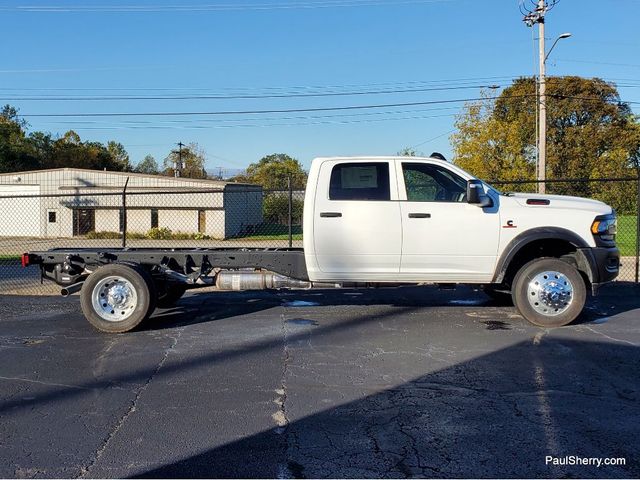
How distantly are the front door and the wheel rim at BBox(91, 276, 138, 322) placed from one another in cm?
362

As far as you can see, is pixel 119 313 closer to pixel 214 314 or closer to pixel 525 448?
pixel 214 314

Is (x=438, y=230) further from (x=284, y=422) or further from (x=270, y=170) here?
(x=270, y=170)

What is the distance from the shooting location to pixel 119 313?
796cm

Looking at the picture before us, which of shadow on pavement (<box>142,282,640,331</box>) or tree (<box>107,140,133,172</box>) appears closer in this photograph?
shadow on pavement (<box>142,282,640,331</box>)

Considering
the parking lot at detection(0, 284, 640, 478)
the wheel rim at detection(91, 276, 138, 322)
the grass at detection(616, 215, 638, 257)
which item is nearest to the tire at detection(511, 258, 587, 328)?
the parking lot at detection(0, 284, 640, 478)

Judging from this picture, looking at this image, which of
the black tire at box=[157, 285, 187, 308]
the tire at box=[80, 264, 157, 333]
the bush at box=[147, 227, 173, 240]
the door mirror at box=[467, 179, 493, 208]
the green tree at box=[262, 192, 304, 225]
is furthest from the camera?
the bush at box=[147, 227, 173, 240]

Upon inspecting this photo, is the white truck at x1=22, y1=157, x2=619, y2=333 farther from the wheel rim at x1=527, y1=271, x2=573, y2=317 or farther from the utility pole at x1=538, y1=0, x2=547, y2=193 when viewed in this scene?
the utility pole at x1=538, y1=0, x2=547, y2=193

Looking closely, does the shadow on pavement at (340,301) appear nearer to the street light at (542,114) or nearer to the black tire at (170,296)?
the black tire at (170,296)

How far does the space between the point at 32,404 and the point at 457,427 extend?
359cm

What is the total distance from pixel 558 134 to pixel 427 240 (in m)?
45.6

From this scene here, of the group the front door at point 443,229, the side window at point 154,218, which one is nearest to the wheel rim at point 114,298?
the front door at point 443,229

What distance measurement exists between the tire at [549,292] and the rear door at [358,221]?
1.72 meters

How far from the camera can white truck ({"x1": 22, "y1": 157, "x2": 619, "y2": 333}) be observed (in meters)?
7.89

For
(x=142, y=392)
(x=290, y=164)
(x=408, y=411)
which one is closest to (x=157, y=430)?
(x=142, y=392)
